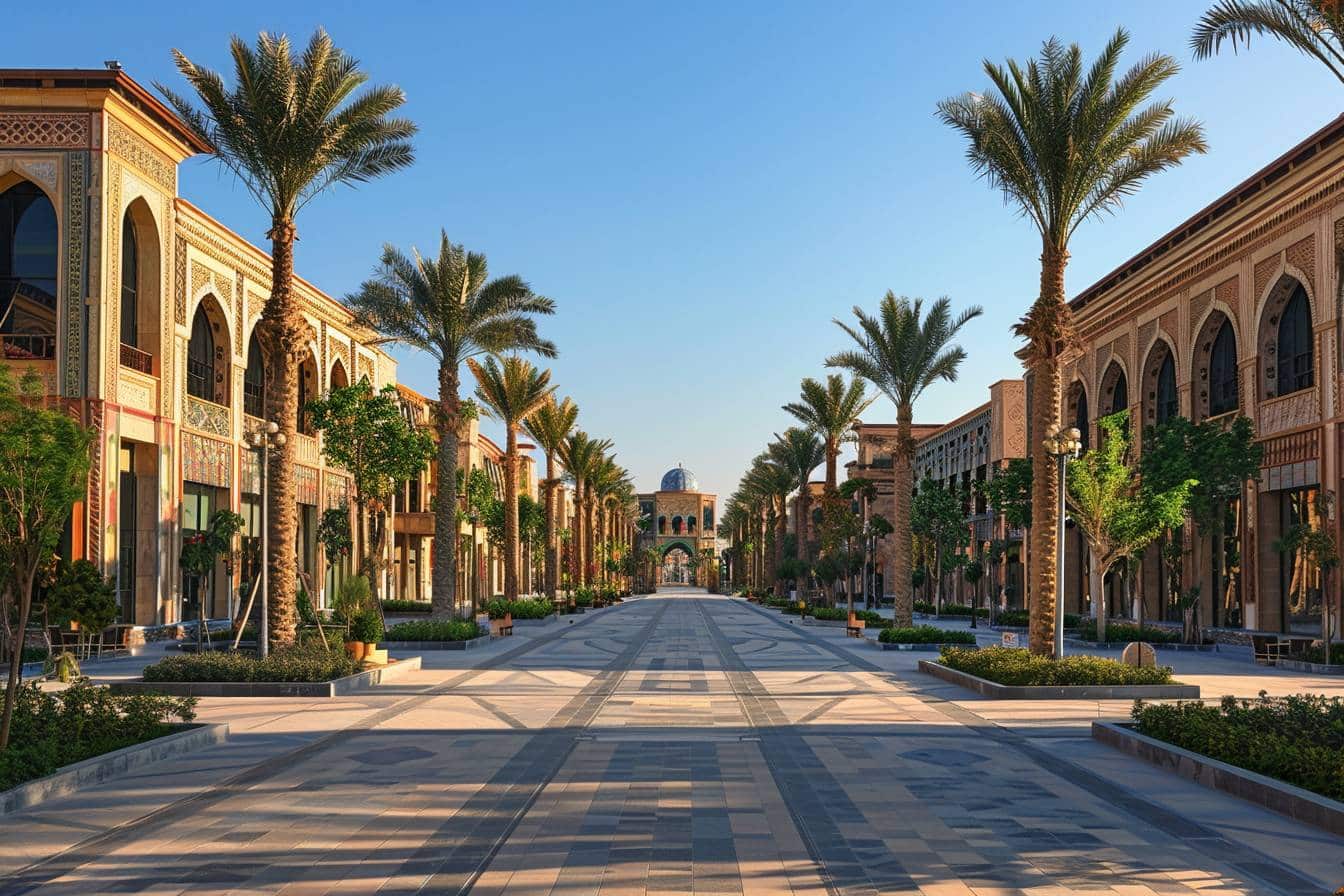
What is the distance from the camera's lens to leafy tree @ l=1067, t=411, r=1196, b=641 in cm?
3180

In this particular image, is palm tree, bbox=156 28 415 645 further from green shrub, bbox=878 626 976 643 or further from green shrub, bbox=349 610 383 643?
green shrub, bbox=878 626 976 643

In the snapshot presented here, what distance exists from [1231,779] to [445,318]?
25382mm

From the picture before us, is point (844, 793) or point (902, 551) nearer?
point (844, 793)

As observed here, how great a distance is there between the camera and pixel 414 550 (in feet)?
222

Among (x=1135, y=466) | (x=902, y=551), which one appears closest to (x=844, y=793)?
(x=902, y=551)

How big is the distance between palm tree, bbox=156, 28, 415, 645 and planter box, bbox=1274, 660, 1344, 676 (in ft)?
67.6

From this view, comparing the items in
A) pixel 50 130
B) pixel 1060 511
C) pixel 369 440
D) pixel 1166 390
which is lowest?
→ pixel 1060 511

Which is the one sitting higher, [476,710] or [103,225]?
[103,225]

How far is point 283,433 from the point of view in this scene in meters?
22.5

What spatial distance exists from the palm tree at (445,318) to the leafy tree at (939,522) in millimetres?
28815

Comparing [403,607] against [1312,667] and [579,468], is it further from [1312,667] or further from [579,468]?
[1312,667]

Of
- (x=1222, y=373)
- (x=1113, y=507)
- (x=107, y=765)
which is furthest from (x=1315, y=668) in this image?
(x=107, y=765)

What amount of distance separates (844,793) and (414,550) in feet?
192

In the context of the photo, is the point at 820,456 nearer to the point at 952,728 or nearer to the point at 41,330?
the point at 41,330
